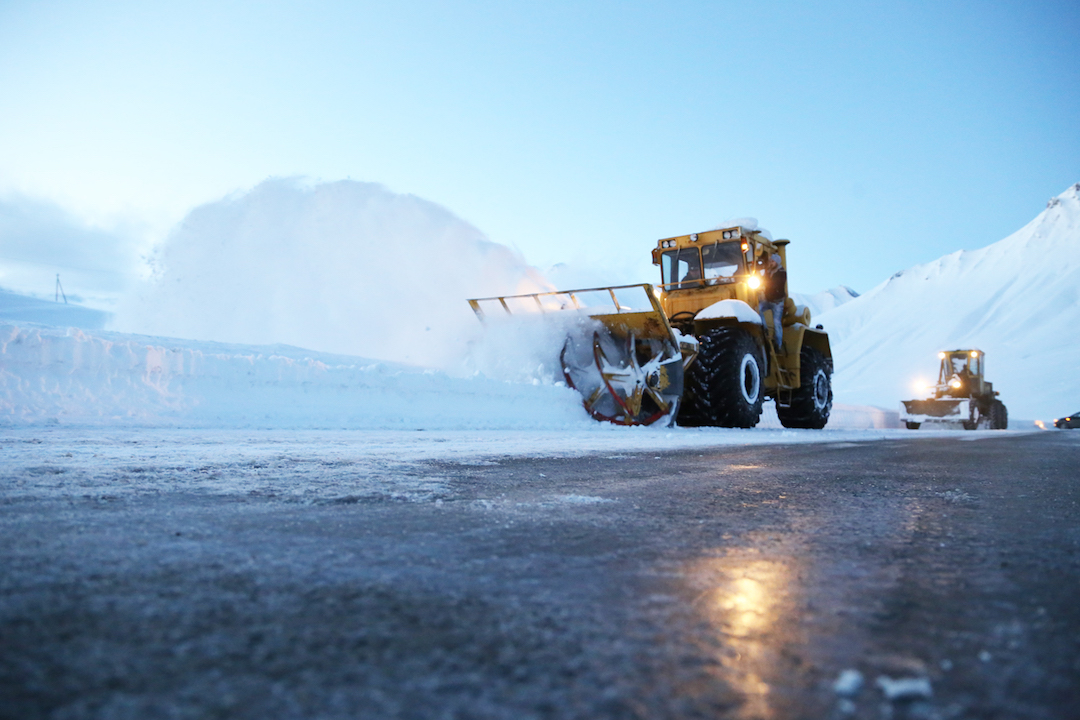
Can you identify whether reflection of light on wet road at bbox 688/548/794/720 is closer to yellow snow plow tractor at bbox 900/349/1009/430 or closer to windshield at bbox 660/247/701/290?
windshield at bbox 660/247/701/290

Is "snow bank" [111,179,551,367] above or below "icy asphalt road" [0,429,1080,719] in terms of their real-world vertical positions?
above

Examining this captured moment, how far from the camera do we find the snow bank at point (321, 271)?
12.7 metres

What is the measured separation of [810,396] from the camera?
11570mm

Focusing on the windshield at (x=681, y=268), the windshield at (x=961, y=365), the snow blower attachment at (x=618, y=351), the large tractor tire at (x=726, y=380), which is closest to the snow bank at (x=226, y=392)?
the snow blower attachment at (x=618, y=351)

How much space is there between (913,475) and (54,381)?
A: 6.91 m

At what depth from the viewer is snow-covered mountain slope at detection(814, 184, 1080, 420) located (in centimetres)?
4775

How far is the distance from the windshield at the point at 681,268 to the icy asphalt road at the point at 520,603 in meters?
7.84

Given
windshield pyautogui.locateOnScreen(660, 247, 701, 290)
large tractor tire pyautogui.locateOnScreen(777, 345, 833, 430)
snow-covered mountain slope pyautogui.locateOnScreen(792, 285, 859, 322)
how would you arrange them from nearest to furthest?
1. windshield pyautogui.locateOnScreen(660, 247, 701, 290)
2. large tractor tire pyautogui.locateOnScreen(777, 345, 833, 430)
3. snow-covered mountain slope pyautogui.locateOnScreen(792, 285, 859, 322)

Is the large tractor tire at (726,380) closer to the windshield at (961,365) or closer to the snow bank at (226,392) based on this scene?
Result: the snow bank at (226,392)

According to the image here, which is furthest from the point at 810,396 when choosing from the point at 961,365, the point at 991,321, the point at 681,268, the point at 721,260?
the point at 991,321

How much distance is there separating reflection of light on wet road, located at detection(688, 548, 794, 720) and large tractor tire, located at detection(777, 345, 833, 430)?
420 inches

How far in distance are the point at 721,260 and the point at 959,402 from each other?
13900 mm

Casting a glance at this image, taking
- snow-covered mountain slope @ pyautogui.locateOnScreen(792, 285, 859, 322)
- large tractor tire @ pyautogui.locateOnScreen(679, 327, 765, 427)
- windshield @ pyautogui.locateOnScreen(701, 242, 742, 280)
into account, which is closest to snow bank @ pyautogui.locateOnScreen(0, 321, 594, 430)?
large tractor tire @ pyautogui.locateOnScreen(679, 327, 765, 427)

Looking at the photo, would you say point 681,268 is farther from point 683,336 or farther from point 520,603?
point 520,603
